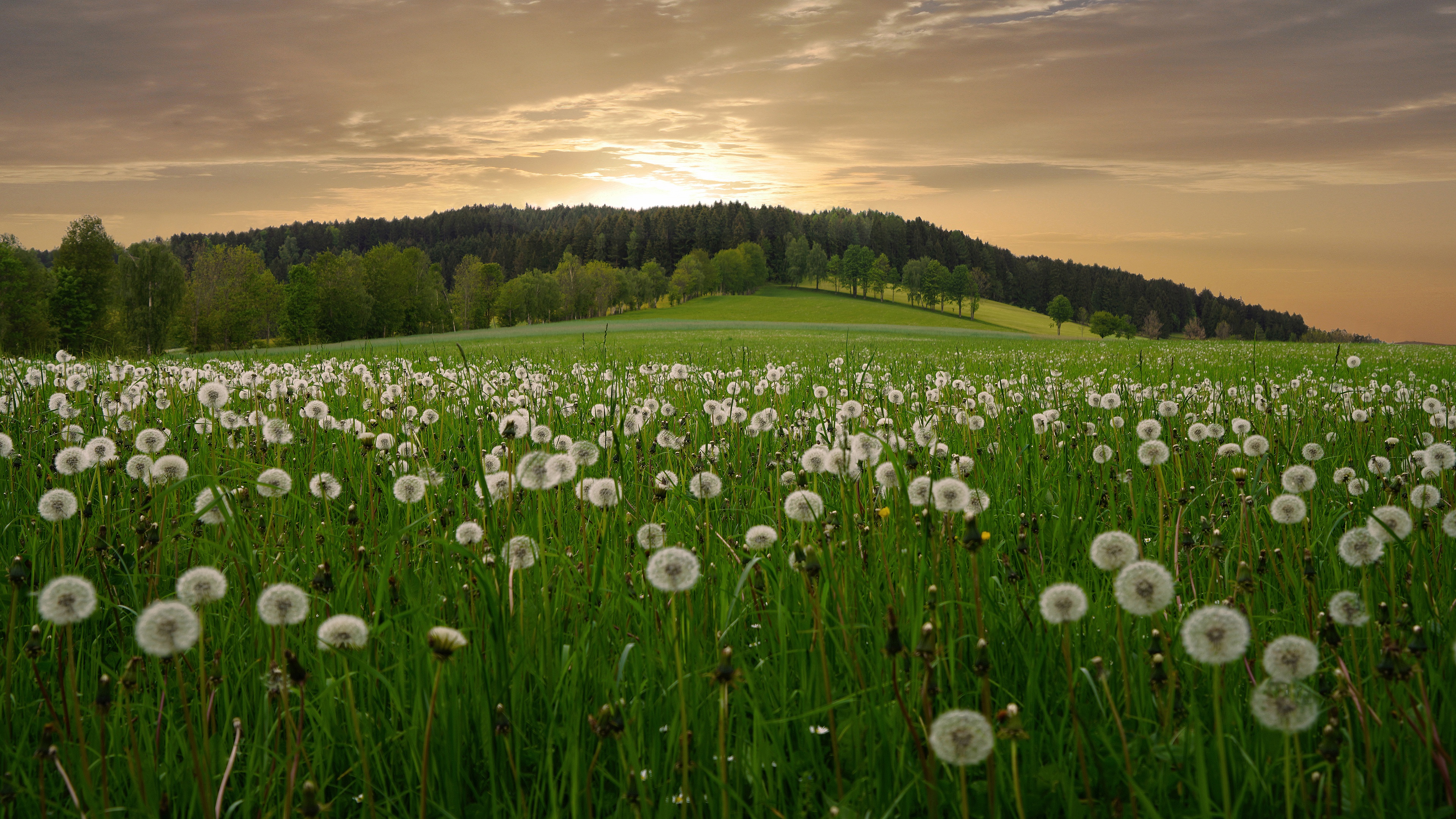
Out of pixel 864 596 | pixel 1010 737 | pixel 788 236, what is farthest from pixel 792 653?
pixel 788 236

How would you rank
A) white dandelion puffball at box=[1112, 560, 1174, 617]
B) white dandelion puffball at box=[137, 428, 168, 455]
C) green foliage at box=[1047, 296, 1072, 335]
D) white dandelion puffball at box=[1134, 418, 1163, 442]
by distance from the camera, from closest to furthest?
white dandelion puffball at box=[1112, 560, 1174, 617], white dandelion puffball at box=[137, 428, 168, 455], white dandelion puffball at box=[1134, 418, 1163, 442], green foliage at box=[1047, 296, 1072, 335]

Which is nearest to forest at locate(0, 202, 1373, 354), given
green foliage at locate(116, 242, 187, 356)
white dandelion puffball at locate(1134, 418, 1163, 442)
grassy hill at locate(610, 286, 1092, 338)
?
green foliage at locate(116, 242, 187, 356)

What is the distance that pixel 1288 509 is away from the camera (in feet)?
7.96

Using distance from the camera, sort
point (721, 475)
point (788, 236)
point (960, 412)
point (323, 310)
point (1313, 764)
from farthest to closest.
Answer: point (788, 236) → point (323, 310) → point (960, 412) → point (721, 475) → point (1313, 764)

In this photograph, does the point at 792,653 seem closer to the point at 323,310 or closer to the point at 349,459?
the point at 349,459

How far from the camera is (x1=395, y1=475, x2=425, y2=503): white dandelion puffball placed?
2.81 metres

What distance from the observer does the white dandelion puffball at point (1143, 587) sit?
58.7 inches

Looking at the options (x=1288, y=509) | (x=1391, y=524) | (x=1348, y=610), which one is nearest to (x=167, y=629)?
(x=1348, y=610)

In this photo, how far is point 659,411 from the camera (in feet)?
20.6

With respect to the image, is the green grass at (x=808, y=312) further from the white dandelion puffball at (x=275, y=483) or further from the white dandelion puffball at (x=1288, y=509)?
the white dandelion puffball at (x=275, y=483)

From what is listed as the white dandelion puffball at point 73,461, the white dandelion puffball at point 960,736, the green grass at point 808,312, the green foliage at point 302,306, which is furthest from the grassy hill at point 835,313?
the white dandelion puffball at point 960,736

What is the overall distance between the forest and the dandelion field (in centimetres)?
4432

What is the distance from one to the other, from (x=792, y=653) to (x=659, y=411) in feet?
13.4

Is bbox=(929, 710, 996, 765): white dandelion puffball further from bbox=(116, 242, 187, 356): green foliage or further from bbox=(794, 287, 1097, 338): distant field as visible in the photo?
bbox=(794, 287, 1097, 338): distant field
